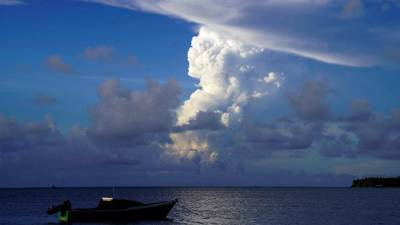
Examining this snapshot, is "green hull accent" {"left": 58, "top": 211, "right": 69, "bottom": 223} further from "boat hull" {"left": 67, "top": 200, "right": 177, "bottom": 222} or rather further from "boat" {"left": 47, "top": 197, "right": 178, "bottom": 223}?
"boat hull" {"left": 67, "top": 200, "right": 177, "bottom": 222}

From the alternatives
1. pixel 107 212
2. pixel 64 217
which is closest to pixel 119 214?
pixel 107 212

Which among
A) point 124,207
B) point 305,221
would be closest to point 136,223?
point 124,207

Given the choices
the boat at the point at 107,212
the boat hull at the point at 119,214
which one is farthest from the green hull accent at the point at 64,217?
the boat hull at the point at 119,214

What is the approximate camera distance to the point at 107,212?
238 ft

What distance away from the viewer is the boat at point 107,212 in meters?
71.7

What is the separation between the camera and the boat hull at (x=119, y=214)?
7169 cm

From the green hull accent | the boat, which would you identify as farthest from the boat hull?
the green hull accent

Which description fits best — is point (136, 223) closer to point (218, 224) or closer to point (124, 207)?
point (124, 207)

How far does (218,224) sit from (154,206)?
31.6ft

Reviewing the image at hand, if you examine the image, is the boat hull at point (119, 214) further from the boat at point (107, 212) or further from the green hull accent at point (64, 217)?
the green hull accent at point (64, 217)

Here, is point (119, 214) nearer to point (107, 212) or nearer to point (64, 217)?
point (107, 212)

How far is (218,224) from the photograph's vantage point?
76.2 m

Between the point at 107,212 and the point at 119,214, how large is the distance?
1.78m

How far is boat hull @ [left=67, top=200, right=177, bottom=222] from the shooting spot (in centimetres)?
7169
